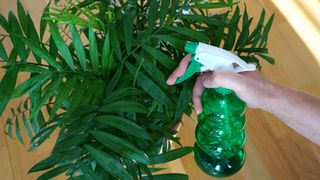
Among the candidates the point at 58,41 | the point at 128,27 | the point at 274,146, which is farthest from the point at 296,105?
the point at 274,146

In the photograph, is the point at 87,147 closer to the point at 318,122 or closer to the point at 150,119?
the point at 150,119

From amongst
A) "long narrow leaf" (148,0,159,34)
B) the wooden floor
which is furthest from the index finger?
the wooden floor

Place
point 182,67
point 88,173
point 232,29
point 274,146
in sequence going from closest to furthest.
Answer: point 88,173, point 182,67, point 232,29, point 274,146

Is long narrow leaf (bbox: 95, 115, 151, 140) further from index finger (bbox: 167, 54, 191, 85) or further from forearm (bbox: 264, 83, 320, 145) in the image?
forearm (bbox: 264, 83, 320, 145)

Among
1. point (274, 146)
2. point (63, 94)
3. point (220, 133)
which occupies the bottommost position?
point (274, 146)

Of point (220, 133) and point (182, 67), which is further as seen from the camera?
point (220, 133)

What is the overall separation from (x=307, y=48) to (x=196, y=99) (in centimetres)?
104

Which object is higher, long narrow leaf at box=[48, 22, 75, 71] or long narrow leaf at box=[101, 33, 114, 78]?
long narrow leaf at box=[48, 22, 75, 71]

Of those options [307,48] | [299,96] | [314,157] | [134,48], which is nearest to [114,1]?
[134,48]

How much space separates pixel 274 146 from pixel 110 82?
854mm

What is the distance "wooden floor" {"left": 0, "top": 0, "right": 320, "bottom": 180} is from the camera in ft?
4.12

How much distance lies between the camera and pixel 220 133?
83 centimetres

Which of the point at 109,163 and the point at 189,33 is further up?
the point at 189,33

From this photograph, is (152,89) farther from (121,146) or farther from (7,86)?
(7,86)
